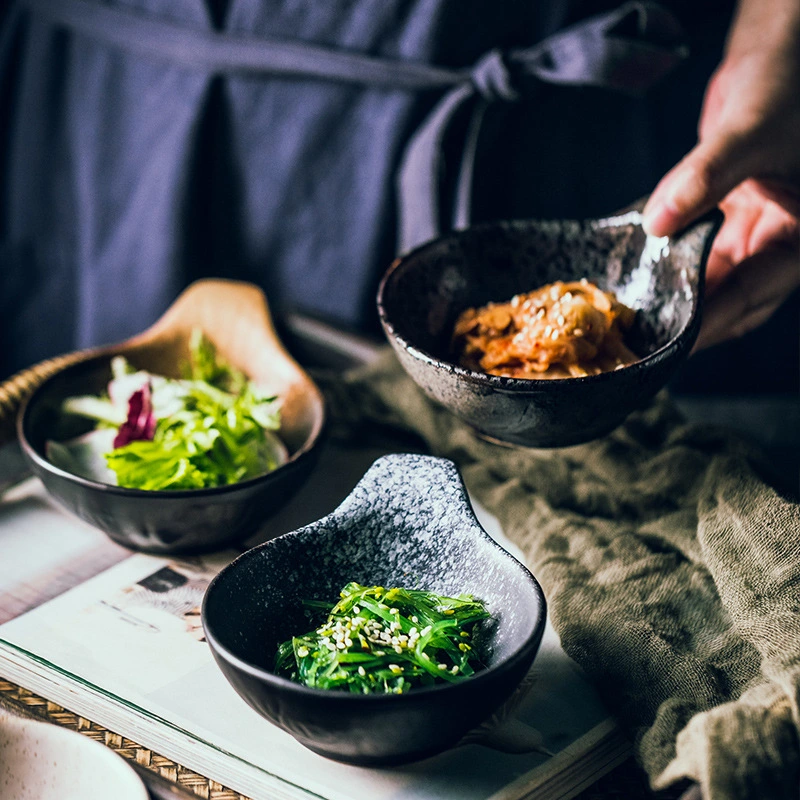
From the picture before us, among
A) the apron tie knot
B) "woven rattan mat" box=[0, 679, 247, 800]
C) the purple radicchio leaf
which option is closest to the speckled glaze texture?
the purple radicchio leaf

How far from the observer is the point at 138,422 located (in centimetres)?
117

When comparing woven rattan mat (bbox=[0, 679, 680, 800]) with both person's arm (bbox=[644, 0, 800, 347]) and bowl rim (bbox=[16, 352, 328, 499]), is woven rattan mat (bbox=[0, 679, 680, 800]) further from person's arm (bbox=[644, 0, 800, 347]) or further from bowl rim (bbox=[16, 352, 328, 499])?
person's arm (bbox=[644, 0, 800, 347])

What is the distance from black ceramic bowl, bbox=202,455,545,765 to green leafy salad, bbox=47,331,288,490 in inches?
8.0

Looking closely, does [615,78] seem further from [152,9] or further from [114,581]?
[114,581]

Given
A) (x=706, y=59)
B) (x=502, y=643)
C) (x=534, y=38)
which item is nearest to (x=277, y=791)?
(x=502, y=643)

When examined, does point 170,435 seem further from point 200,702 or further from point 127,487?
point 200,702

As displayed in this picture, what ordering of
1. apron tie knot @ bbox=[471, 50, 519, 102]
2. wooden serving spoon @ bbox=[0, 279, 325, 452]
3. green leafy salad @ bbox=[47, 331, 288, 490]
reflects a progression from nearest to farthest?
1. green leafy salad @ bbox=[47, 331, 288, 490]
2. wooden serving spoon @ bbox=[0, 279, 325, 452]
3. apron tie knot @ bbox=[471, 50, 519, 102]

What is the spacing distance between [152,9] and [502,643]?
126 centimetres

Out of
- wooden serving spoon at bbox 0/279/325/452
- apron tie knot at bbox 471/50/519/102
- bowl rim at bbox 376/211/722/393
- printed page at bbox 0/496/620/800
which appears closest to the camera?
printed page at bbox 0/496/620/800

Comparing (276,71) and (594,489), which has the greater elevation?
(276,71)

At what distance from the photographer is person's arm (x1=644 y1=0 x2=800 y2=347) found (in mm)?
1141

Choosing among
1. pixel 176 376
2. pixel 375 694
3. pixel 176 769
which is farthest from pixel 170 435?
pixel 375 694

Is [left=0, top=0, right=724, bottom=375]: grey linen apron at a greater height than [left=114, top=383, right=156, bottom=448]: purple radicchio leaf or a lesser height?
greater

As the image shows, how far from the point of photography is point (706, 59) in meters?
1.68
